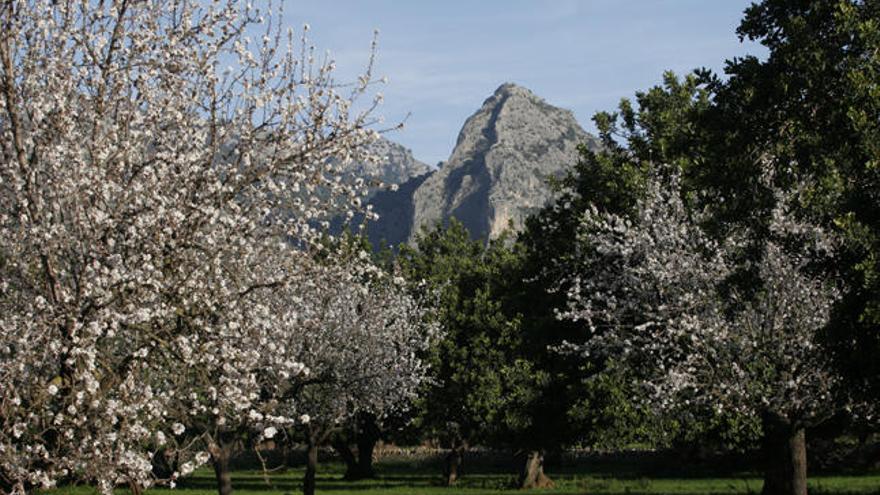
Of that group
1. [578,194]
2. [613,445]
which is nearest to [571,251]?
[578,194]

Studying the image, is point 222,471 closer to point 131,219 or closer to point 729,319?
point 131,219

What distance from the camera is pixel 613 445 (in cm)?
3650

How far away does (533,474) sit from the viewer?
50.9 meters

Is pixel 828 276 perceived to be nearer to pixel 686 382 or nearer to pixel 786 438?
pixel 686 382

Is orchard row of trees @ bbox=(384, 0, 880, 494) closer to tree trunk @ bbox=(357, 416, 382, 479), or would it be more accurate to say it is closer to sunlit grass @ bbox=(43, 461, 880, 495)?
sunlit grass @ bbox=(43, 461, 880, 495)

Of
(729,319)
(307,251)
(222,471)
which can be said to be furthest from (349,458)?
(307,251)

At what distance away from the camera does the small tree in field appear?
27625mm

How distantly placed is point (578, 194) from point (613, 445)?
10.2 m

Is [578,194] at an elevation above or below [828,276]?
above

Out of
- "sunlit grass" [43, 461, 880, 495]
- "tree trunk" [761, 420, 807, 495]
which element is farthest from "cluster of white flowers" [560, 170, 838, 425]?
"sunlit grass" [43, 461, 880, 495]

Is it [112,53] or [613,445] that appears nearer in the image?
[112,53]

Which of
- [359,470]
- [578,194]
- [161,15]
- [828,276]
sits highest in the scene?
[578,194]

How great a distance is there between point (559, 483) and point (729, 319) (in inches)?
1073

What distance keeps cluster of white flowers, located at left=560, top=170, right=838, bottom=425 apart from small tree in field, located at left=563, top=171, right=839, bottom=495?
0.16 feet
